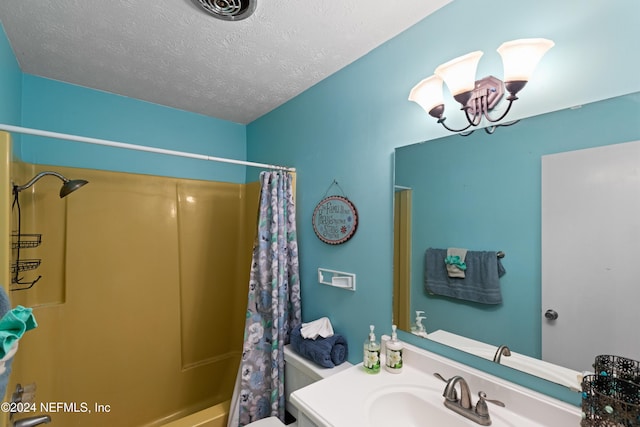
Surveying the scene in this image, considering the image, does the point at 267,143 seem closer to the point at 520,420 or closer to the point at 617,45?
the point at 617,45

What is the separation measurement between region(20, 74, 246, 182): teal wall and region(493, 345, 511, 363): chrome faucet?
2290mm

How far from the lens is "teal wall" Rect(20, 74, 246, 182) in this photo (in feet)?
5.84

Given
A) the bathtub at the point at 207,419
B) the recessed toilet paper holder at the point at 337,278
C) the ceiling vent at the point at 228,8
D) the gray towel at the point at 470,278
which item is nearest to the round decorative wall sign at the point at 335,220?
the recessed toilet paper holder at the point at 337,278

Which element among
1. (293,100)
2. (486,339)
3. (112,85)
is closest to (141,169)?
(112,85)

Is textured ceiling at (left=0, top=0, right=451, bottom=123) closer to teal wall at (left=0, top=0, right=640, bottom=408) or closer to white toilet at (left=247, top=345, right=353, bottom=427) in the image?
teal wall at (left=0, top=0, right=640, bottom=408)

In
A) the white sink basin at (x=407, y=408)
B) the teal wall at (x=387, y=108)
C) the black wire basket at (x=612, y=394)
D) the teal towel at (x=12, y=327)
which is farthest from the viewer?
the white sink basin at (x=407, y=408)

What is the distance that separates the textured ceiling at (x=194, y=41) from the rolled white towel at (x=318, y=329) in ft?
4.87

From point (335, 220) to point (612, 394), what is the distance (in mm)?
1201

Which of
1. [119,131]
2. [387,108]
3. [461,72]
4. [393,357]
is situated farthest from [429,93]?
[119,131]

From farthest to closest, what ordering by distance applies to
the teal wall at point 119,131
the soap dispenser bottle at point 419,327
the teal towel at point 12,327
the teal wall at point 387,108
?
the teal wall at point 119,131 < the soap dispenser bottle at point 419,327 < the teal wall at point 387,108 < the teal towel at point 12,327

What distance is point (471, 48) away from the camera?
1089 millimetres

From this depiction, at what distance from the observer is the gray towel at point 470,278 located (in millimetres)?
1034

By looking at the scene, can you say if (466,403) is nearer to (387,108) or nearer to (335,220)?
Answer: (335,220)

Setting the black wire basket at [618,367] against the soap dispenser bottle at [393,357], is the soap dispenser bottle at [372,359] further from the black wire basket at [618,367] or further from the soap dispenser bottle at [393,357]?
the black wire basket at [618,367]
